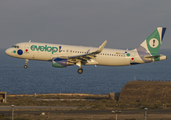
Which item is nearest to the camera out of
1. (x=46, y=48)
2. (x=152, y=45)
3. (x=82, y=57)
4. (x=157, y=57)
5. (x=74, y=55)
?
(x=82, y=57)

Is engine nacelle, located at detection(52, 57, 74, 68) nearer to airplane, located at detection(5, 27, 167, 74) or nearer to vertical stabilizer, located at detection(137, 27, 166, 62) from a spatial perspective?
airplane, located at detection(5, 27, 167, 74)

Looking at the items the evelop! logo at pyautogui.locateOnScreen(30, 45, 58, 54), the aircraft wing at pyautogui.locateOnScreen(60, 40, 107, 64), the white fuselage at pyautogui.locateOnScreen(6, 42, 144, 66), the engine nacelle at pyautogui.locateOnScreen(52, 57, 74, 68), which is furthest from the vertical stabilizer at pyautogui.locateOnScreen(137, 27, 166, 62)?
the evelop! logo at pyautogui.locateOnScreen(30, 45, 58, 54)

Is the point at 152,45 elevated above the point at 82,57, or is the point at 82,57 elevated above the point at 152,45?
the point at 152,45

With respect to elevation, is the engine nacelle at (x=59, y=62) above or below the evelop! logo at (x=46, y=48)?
below

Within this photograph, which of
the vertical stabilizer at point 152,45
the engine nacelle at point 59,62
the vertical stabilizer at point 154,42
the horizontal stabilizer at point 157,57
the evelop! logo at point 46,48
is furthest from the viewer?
the vertical stabilizer at point 154,42

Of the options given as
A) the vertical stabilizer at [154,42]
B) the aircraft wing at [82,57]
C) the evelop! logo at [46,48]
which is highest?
the vertical stabilizer at [154,42]

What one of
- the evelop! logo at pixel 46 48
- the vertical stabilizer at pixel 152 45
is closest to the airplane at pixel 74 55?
the evelop! logo at pixel 46 48

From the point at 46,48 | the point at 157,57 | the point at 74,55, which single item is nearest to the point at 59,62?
the point at 74,55

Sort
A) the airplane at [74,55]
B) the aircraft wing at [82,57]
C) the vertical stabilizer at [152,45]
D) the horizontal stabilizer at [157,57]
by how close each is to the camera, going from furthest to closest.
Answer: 1. the vertical stabilizer at [152,45]
2. the horizontal stabilizer at [157,57]
3. the airplane at [74,55]
4. the aircraft wing at [82,57]

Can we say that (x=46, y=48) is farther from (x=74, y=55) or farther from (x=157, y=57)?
(x=157, y=57)

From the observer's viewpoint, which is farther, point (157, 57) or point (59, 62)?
point (157, 57)

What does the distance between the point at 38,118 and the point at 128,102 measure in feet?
89.3

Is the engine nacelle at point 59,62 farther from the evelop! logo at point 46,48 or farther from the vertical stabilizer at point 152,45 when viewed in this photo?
the vertical stabilizer at point 152,45

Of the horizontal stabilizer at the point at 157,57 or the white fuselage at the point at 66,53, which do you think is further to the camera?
the horizontal stabilizer at the point at 157,57
